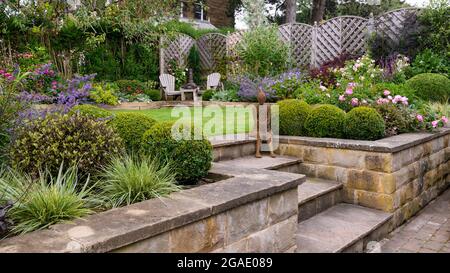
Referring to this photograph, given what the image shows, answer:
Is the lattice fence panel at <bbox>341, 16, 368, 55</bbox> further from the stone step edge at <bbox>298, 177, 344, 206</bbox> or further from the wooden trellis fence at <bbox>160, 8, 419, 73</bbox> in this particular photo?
the stone step edge at <bbox>298, 177, 344, 206</bbox>

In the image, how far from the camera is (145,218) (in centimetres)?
190

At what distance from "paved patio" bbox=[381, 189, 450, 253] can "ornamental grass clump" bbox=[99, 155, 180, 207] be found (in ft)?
7.04

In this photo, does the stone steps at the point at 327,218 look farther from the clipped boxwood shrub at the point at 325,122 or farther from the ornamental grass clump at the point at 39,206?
the ornamental grass clump at the point at 39,206

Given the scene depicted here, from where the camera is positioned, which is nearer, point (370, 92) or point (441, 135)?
point (441, 135)

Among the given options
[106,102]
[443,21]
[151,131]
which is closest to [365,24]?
[443,21]

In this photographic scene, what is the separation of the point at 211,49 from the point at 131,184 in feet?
35.6

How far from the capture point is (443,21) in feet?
27.8

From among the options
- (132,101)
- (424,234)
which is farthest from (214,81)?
(424,234)

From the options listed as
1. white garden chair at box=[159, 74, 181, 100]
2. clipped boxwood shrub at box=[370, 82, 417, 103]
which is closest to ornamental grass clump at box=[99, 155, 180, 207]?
clipped boxwood shrub at box=[370, 82, 417, 103]

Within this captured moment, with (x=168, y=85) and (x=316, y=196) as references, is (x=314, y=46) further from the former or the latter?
(x=316, y=196)

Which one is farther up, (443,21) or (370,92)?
(443,21)

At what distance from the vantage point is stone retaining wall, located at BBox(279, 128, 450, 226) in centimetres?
381
